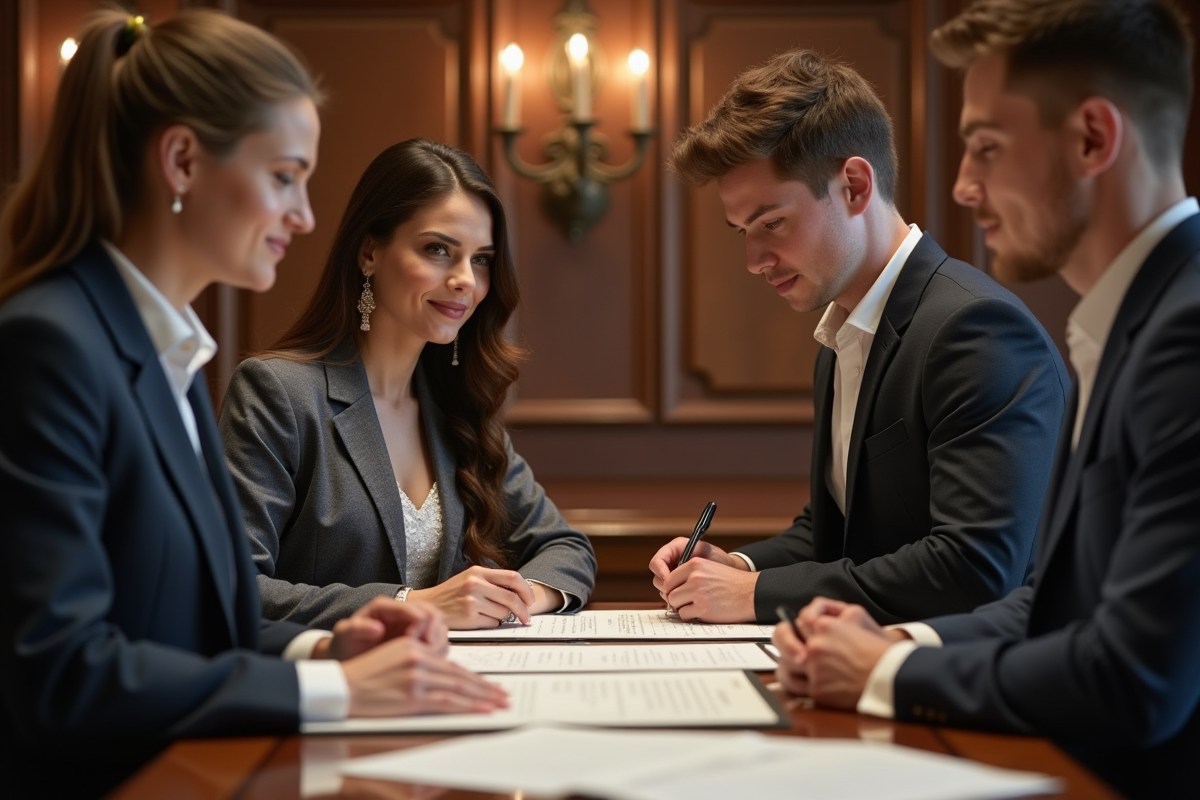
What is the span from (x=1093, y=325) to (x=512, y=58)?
2.53m

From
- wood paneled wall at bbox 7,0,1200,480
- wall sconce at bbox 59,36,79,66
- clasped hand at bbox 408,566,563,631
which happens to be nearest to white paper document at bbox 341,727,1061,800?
clasped hand at bbox 408,566,563,631

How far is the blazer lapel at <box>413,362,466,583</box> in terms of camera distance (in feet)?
8.14

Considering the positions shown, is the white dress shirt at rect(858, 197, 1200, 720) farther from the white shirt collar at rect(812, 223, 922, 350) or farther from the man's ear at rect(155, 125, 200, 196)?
the man's ear at rect(155, 125, 200, 196)

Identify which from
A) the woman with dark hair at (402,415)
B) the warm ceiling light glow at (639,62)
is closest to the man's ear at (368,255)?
the woman with dark hair at (402,415)

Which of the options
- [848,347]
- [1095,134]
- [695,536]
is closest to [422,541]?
[695,536]

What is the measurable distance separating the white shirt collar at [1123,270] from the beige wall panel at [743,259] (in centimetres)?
240

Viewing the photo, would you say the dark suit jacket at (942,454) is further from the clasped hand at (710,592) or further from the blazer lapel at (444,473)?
the blazer lapel at (444,473)

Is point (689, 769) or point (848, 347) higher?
point (848, 347)

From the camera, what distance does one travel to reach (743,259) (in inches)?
154

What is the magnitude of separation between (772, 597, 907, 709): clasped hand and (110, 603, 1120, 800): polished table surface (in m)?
0.03

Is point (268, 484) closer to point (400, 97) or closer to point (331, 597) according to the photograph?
point (331, 597)

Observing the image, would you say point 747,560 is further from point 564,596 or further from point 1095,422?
point 1095,422

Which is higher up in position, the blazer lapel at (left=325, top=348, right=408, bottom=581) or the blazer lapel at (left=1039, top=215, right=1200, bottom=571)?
the blazer lapel at (left=1039, top=215, right=1200, bottom=571)

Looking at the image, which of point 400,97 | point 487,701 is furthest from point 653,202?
point 487,701
